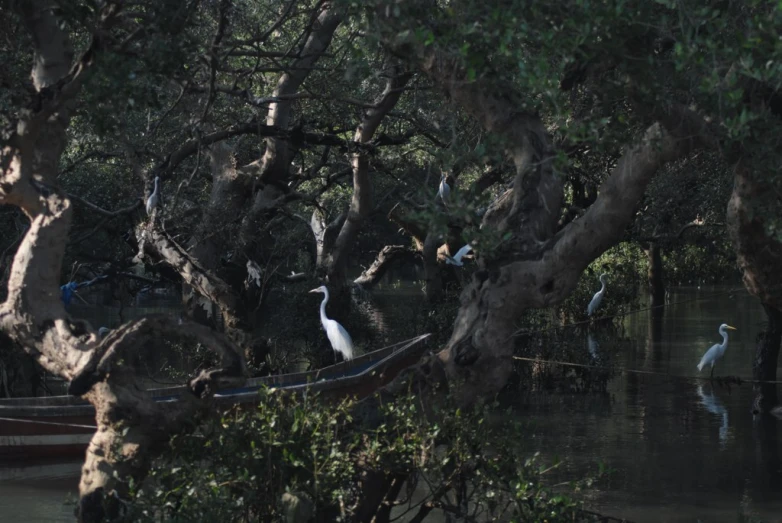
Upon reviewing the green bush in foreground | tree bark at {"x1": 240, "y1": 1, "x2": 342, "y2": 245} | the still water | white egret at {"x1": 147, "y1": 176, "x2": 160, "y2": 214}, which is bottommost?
the still water

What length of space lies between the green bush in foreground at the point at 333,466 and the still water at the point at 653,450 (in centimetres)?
54

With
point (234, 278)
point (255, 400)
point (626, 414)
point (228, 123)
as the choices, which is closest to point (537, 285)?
point (255, 400)

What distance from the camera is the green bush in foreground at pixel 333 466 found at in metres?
5.68

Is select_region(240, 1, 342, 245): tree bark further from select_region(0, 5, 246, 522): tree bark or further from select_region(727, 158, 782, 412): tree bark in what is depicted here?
select_region(727, 158, 782, 412): tree bark

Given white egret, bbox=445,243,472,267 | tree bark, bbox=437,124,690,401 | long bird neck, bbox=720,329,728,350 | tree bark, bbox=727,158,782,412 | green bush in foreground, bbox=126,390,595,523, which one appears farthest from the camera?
white egret, bbox=445,243,472,267

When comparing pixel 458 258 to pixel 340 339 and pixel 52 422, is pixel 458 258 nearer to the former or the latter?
pixel 340 339

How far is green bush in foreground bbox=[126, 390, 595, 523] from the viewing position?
5684 millimetres

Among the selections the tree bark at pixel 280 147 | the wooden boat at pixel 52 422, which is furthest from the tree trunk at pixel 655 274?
the wooden boat at pixel 52 422

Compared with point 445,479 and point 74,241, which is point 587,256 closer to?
point 445,479

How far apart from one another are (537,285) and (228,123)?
9489mm

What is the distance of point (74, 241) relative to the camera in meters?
15.8

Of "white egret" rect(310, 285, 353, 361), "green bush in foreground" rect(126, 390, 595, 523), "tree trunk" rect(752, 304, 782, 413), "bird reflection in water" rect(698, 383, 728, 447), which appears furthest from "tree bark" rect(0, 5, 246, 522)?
→ "tree trunk" rect(752, 304, 782, 413)

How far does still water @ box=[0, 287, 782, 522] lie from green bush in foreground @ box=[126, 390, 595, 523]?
0.54 m

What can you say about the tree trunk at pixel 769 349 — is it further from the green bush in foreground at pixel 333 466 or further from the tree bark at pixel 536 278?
the green bush in foreground at pixel 333 466
